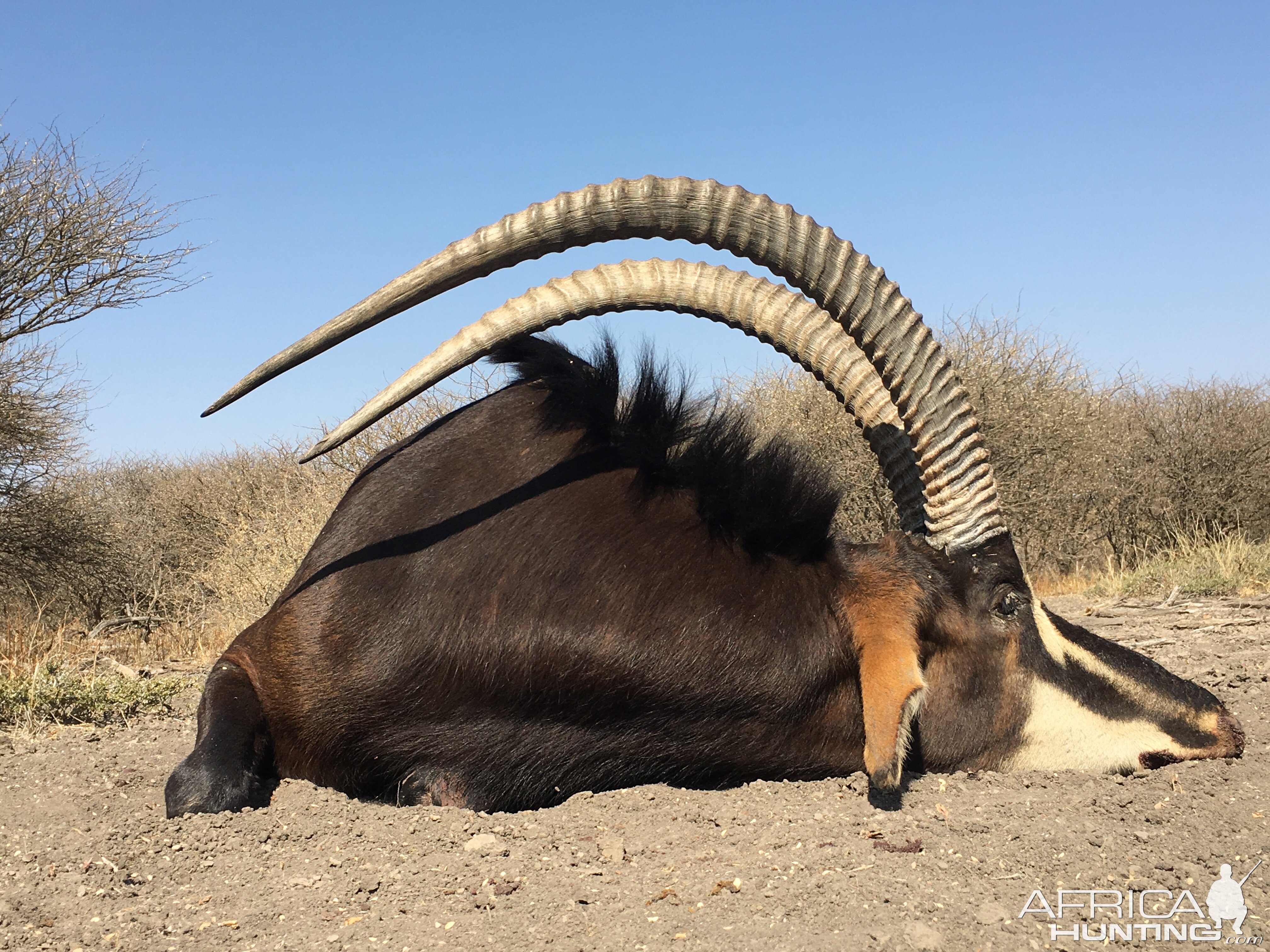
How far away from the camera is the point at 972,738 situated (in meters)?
3.68

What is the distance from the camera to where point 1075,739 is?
12.1 feet

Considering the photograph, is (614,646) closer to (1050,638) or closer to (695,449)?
(695,449)

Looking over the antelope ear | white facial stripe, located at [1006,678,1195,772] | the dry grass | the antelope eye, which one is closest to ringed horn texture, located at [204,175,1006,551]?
the antelope eye

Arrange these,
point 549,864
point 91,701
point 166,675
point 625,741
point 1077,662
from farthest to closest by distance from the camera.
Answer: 1. point 166,675
2. point 91,701
3. point 1077,662
4. point 625,741
5. point 549,864

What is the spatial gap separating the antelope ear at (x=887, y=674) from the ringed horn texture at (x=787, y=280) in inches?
14.2

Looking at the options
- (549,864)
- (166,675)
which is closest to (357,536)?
(549,864)

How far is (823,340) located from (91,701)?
173 inches

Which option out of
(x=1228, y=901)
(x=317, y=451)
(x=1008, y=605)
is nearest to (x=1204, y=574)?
(x=1008, y=605)

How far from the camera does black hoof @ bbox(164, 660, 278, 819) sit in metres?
3.31

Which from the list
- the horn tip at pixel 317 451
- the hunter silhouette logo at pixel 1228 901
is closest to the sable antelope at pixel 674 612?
the horn tip at pixel 317 451

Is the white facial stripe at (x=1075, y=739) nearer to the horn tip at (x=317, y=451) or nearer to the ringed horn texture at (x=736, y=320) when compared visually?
the ringed horn texture at (x=736, y=320)

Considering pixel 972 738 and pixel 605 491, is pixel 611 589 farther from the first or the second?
pixel 972 738

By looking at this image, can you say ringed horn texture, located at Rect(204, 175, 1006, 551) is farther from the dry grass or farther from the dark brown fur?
the dry grass

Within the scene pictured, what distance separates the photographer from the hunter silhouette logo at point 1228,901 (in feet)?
8.10
